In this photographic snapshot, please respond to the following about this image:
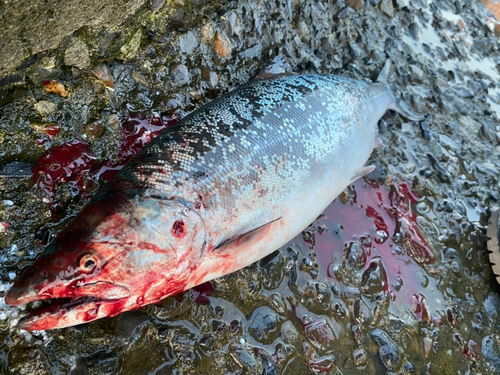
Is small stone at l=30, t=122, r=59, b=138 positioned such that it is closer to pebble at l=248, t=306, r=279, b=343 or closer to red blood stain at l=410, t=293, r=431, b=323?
pebble at l=248, t=306, r=279, b=343

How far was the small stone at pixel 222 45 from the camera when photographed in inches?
144

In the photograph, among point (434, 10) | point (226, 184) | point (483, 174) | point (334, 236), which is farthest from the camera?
point (434, 10)

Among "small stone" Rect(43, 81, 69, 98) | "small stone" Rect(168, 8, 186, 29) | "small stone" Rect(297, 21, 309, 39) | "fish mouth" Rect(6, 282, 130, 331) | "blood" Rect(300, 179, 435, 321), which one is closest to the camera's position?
"fish mouth" Rect(6, 282, 130, 331)

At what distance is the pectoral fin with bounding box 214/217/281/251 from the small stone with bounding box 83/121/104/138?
140 centimetres

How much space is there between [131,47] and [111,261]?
6.44 ft

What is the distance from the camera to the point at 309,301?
318 centimetres

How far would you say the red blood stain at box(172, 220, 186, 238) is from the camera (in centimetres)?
220

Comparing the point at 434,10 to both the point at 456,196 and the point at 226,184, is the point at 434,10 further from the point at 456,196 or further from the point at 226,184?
the point at 226,184

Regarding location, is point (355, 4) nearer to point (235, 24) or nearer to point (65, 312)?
point (235, 24)

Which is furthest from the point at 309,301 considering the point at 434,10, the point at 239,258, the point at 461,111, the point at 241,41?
the point at 434,10

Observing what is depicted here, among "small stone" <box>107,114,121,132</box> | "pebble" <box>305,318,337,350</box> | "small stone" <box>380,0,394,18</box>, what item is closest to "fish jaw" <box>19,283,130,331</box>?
"small stone" <box>107,114,121,132</box>

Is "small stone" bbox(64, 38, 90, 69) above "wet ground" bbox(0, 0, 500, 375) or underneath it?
above

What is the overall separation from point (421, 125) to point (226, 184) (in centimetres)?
319

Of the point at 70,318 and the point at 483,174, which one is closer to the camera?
the point at 70,318
